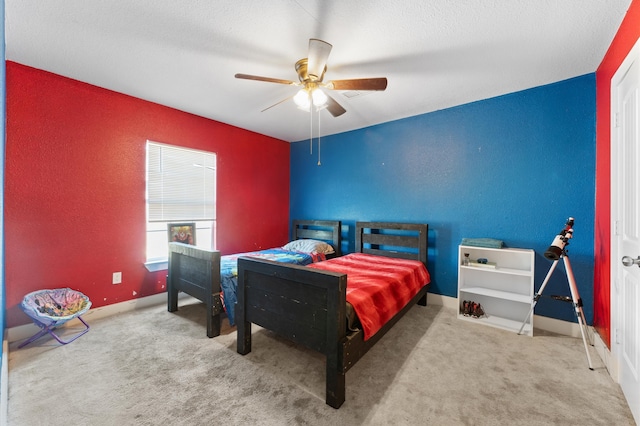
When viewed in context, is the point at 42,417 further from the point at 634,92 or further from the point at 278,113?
the point at 634,92

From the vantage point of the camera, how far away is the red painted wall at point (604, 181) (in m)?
2.06

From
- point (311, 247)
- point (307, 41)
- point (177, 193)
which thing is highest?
point (307, 41)

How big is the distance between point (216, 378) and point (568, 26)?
11.7ft

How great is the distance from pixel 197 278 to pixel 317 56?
232 centimetres

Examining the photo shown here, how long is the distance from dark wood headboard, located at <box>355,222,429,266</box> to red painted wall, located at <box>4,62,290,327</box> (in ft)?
8.56

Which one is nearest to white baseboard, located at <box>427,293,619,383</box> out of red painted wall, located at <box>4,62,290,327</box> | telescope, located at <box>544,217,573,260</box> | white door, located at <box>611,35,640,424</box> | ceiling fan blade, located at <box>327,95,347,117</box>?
white door, located at <box>611,35,640,424</box>

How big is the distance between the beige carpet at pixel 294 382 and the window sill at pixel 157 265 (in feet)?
2.61

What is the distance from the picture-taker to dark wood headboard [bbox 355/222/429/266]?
3.54 meters

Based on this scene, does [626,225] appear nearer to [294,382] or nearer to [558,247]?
[558,247]

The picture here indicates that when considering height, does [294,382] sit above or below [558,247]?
below

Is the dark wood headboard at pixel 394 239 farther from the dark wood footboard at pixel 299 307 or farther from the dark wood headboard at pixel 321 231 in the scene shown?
the dark wood footboard at pixel 299 307

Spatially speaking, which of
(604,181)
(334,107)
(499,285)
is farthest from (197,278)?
(604,181)

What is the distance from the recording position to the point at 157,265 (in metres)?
3.38

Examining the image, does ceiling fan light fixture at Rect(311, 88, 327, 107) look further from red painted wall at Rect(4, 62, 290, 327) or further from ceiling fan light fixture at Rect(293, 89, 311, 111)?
red painted wall at Rect(4, 62, 290, 327)
